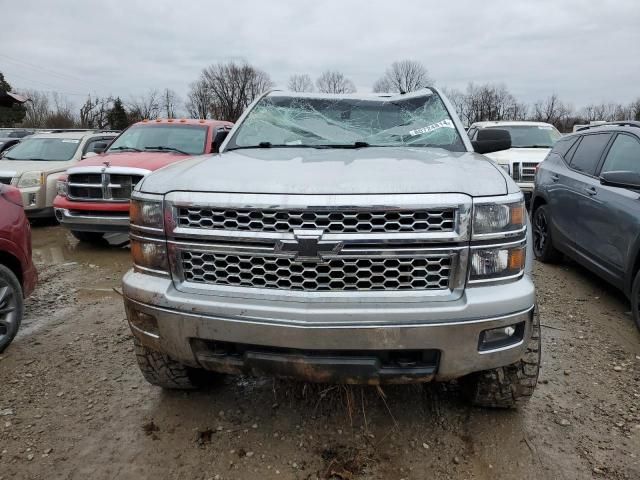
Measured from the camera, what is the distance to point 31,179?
818 centimetres

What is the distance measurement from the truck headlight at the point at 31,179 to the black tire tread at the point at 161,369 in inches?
268

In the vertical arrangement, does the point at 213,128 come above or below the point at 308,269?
above

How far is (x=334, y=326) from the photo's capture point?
201cm

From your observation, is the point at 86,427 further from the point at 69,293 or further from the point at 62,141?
the point at 62,141

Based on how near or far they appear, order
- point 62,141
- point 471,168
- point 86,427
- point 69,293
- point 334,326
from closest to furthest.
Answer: point 334,326 → point 471,168 → point 86,427 → point 69,293 → point 62,141

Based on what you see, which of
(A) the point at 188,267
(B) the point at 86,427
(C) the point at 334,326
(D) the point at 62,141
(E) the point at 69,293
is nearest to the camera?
(C) the point at 334,326

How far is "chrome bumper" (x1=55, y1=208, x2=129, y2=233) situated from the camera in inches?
260

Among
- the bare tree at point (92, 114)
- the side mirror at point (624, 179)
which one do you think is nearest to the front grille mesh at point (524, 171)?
the side mirror at point (624, 179)

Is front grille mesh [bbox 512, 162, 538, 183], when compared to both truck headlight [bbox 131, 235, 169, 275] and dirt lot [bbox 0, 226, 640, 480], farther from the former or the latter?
truck headlight [bbox 131, 235, 169, 275]

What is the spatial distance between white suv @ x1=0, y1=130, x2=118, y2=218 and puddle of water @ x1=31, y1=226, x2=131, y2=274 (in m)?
0.61

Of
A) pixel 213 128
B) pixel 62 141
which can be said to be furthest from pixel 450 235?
pixel 62 141

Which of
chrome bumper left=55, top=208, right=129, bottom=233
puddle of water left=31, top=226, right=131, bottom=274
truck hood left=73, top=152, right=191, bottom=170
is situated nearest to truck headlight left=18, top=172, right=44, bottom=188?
puddle of water left=31, top=226, right=131, bottom=274

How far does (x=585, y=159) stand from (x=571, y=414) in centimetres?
327

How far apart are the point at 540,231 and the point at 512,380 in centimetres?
399
